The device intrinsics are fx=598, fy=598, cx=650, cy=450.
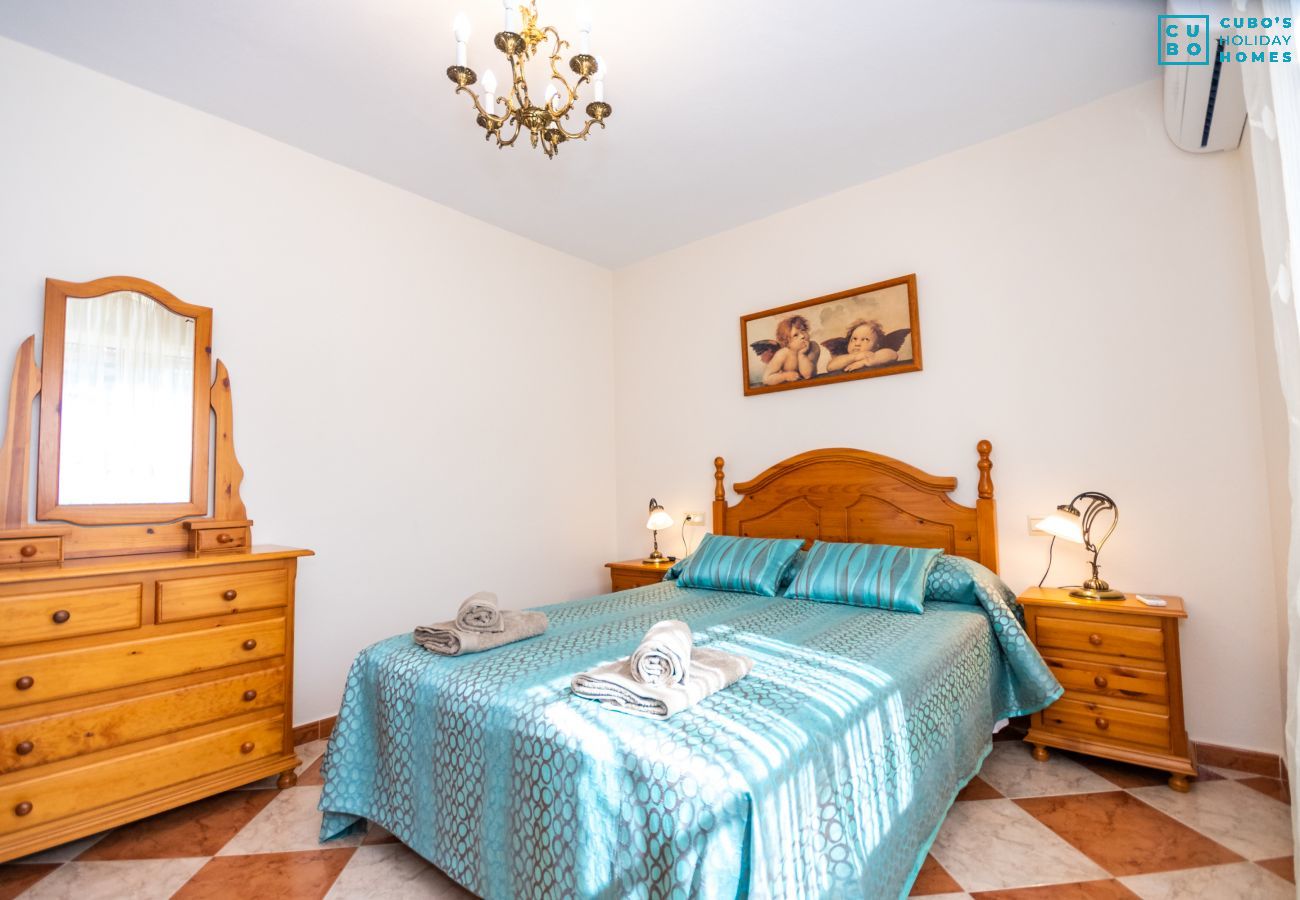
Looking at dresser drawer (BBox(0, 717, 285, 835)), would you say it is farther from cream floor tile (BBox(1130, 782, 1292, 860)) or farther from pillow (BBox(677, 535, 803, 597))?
cream floor tile (BBox(1130, 782, 1292, 860))

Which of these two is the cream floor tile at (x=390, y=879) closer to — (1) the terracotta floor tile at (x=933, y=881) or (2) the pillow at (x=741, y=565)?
(1) the terracotta floor tile at (x=933, y=881)

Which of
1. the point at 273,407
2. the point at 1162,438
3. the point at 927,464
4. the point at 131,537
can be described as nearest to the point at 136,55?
the point at 273,407

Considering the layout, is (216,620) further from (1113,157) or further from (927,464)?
(1113,157)

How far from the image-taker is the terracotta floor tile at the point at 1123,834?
1.79m

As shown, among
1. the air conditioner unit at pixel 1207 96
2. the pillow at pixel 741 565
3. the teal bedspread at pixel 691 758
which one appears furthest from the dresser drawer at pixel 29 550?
the air conditioner unit at pixel 1207 96

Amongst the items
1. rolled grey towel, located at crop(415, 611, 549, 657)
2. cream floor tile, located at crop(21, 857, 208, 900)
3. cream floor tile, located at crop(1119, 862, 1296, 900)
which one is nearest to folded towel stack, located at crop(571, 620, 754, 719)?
rolled grey towel, located at crop(415, 611, 549, 657)

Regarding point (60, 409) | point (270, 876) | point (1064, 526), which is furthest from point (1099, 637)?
point (60, 409)

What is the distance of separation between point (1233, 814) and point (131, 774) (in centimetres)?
370

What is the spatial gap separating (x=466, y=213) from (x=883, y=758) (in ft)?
11.4

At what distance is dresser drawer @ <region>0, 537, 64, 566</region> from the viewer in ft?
6.25

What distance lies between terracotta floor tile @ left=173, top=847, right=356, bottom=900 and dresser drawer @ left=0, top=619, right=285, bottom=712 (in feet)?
2.04

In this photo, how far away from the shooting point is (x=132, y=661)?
2025 mm

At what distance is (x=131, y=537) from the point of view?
2.30m

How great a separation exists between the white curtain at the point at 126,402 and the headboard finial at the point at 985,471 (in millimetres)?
3504
